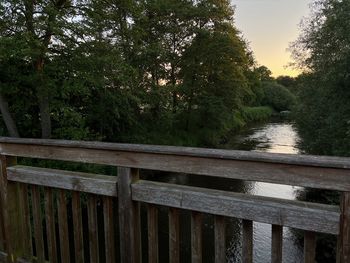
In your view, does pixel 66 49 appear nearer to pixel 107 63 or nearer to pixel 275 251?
pixel 107 63

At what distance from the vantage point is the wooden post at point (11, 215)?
226cm

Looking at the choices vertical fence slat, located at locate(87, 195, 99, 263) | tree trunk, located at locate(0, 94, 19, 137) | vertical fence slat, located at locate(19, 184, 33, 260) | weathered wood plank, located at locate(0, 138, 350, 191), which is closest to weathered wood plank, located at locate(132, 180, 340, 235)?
weathered wood plank, located at locate(0, 138, 350, 191)

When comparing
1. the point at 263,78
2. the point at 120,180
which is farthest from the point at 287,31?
the point at 263,78

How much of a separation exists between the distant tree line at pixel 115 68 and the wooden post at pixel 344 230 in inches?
232

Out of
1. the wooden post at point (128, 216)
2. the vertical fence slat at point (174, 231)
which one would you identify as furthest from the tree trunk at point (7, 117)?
the vertical fence slat at point (174, 231)

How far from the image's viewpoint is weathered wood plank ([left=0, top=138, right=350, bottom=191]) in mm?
1259

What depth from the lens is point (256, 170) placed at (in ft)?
4.57

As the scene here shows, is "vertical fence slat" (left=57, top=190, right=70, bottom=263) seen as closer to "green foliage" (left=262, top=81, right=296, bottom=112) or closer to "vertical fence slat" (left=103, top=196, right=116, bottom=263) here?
"vertical fence slat" (left=103, top=196, right=116, bottom=263)

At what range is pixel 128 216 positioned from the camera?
177cm

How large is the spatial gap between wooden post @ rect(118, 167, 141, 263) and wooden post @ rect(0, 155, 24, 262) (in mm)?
927

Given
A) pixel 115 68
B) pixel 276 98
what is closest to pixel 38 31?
pixel 115 68

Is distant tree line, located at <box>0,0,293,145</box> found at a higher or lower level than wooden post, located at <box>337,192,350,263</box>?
higher

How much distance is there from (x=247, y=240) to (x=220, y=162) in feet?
1.28

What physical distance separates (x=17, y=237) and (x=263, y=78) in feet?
163
